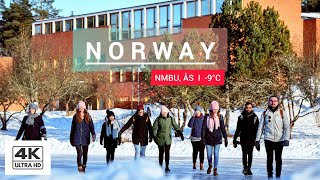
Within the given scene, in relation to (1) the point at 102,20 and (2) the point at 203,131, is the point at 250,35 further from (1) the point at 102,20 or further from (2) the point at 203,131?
(1) the point at 102,20

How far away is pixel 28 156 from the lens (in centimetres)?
1251

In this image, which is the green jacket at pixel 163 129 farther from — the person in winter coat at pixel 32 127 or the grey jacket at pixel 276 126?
the grey jacket at pixel 276 126

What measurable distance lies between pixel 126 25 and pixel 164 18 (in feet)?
18.9

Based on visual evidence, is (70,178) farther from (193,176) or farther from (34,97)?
(34,97)

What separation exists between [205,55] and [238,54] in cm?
219

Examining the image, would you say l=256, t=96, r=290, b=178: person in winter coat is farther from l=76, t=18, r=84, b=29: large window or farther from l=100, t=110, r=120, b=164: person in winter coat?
l=76, t=18, r=84, b=29: large window

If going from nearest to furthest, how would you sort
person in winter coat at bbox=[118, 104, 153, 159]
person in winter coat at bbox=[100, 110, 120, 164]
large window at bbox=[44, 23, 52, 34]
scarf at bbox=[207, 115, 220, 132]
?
scarf at bbox=[207, 115, 220, 132] → person in winter coat at bbox=[118, 104, 153, 159] → person in winter coat at bbox=[100, 110, 120, 164] → large window at bbox=[44, 23, 52, 34]

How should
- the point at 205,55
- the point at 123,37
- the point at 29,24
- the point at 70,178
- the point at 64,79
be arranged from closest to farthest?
the point at 70,178, the point at 205,55, the point at 64,79, the point at 123,37, the point at 29,24

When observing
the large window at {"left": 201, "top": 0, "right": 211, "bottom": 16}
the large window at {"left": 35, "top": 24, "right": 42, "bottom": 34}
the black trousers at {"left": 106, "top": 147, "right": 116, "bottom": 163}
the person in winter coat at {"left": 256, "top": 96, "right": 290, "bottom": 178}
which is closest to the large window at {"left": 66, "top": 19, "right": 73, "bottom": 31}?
the large window at {"left": 35, "top": 24, "right": 42, "bottom": 34}

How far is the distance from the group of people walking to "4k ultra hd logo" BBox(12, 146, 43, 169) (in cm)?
509

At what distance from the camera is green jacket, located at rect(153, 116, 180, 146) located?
18734 mm

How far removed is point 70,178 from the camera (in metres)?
10.2

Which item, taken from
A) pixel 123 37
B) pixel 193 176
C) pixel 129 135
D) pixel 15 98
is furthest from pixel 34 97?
pixel 193 176

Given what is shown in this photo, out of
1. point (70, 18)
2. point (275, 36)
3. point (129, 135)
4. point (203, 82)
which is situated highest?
point (70, 18)
